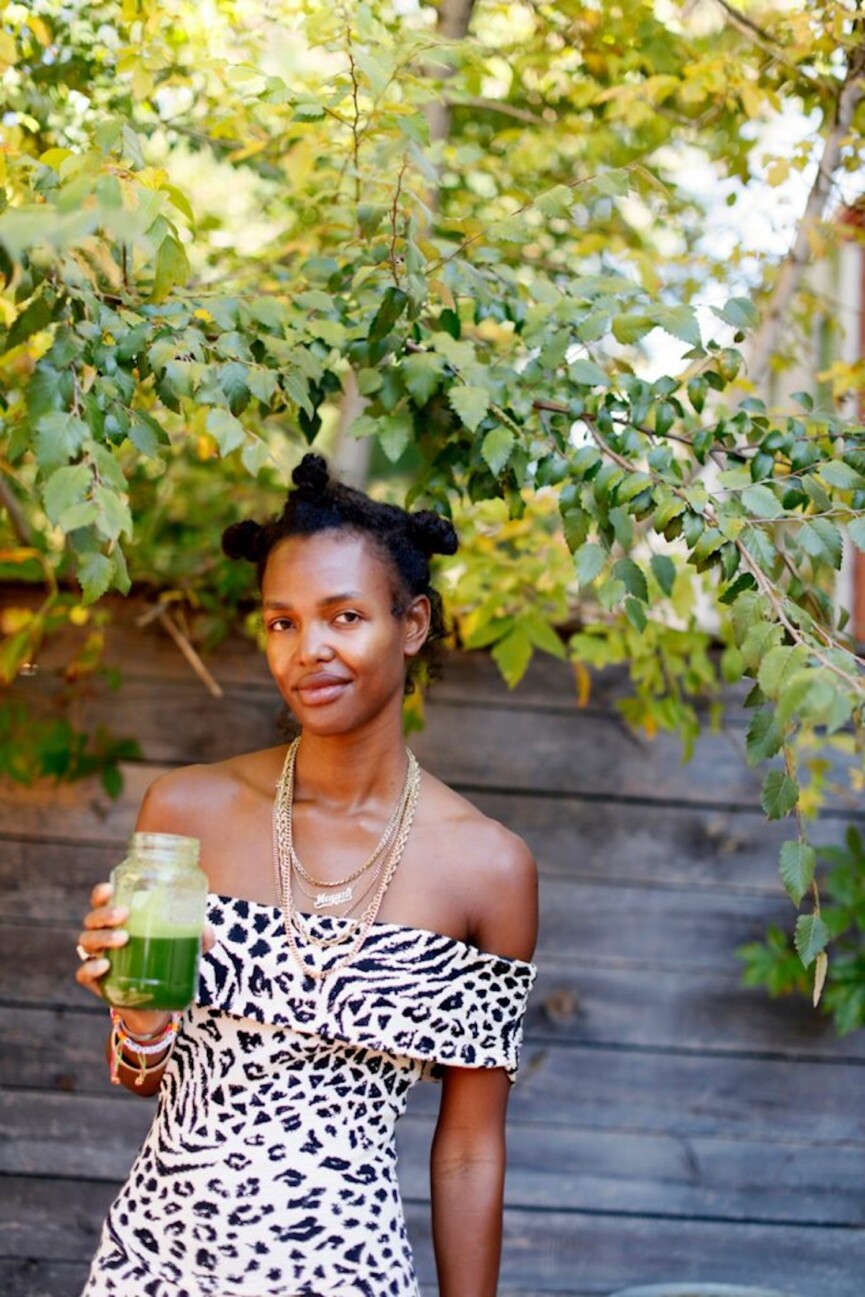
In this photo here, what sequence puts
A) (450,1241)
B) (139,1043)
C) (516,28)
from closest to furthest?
(139,1043), (450,1241), (516,28)

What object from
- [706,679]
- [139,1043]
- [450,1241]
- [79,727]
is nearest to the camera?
[139,1043]

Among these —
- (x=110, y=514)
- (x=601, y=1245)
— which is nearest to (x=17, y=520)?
(x=110, y=514)

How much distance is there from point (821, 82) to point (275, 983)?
188cm

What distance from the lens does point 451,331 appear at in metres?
1.96

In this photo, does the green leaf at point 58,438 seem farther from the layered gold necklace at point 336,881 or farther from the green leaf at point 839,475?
the green leaf at point 839,475

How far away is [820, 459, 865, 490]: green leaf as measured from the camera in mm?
1790

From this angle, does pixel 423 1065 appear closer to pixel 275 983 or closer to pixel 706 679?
pixel 275 983

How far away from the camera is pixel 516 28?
11.5ft

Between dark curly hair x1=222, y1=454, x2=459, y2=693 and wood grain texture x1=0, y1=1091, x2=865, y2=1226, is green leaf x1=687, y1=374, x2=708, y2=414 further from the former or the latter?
wood grain texture x1=0, y1=1091, x2=865, y2=1226

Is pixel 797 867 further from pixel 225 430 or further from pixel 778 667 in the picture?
pixel 225 430

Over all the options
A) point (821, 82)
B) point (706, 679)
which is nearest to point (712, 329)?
point (821, 82)

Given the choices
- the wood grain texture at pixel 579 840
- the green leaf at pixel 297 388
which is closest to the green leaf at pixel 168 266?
the green leaf at pixel 297 388

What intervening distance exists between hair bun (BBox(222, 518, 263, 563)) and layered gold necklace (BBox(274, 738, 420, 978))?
31 centimetres

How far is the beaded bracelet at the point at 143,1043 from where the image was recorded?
165cm
